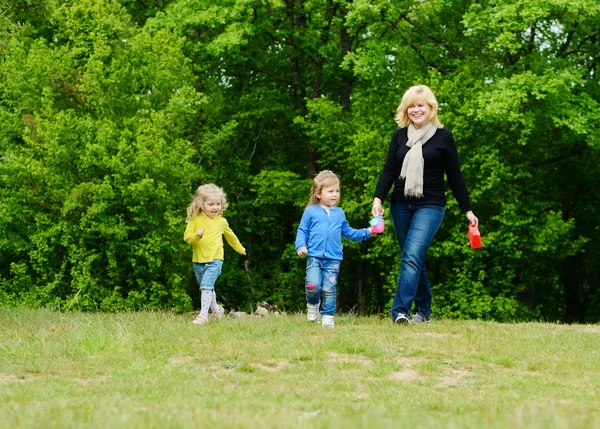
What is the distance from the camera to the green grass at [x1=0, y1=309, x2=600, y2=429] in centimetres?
468

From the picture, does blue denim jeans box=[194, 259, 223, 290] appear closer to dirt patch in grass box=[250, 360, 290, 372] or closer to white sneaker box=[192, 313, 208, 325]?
white sneaker box=[192, 313, 208, 325]

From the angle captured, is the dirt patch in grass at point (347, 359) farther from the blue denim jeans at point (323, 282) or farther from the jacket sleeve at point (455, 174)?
the jacket sleeve at point (455, 174)

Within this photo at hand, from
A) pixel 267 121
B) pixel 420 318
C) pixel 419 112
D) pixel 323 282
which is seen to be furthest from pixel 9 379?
pixel 267 121

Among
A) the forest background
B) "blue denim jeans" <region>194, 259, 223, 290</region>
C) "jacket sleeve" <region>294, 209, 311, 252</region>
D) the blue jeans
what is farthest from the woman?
the forest background

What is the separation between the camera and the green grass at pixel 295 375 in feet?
15.4

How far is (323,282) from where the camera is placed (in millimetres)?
8891

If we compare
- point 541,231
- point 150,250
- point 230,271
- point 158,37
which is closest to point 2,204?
point 150,250

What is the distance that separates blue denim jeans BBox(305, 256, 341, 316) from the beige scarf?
116 cm

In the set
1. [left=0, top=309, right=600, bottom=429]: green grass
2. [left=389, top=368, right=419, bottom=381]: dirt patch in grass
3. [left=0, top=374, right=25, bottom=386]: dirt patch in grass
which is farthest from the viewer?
[left=389, top=368, right=419, bottom=381]: dirt patch in grass

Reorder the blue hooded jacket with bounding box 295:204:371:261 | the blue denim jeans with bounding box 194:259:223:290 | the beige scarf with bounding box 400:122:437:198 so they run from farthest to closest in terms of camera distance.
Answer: the blue denim jeans with bounding box 194:259:223:290 → the blue hooded jacket with bounding box 295:204:371:261 → the beige scarf with bounding box 400:122:437:198

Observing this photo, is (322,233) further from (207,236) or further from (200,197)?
(200,197)

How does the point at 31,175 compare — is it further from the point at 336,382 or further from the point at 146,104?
the point at 336,382

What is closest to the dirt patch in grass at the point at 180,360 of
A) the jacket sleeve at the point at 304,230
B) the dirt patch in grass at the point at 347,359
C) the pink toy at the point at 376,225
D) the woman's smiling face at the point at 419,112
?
the dirt patch in grass at the point at 347,359

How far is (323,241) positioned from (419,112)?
66.6 inches
